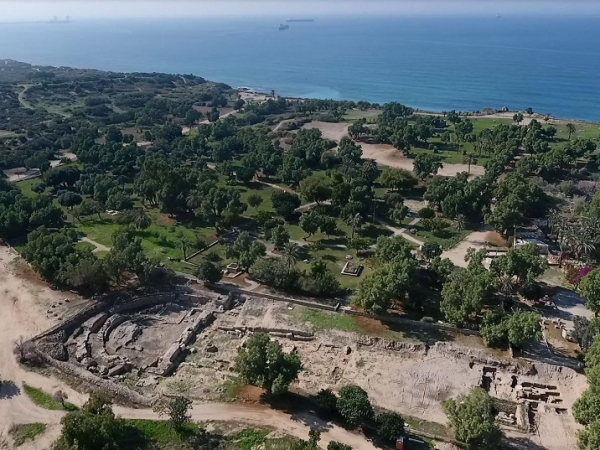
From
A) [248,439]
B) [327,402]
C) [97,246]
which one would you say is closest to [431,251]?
[327,402]

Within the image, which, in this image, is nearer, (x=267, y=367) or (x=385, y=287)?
(x=267, y=367)

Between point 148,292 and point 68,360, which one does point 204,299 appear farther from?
point 68,360

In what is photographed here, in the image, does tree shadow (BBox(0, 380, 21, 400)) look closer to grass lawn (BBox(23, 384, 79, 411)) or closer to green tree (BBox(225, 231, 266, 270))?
grass lawn (BBox(23, 384, 79, 411))

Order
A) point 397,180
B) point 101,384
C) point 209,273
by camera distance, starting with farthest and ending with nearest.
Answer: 1. point 397,180
2. point 209,273
3. point 101,384

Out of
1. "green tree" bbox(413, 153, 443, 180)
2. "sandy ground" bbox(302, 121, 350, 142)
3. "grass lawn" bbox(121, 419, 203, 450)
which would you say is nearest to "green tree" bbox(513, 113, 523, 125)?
"sandy ground" bbox(302, 121, 350, 142)

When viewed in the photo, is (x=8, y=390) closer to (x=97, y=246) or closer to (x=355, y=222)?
(x=97, y=246)

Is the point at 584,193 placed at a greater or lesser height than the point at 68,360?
greater

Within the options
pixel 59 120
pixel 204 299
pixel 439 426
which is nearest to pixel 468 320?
pixel 439 426
